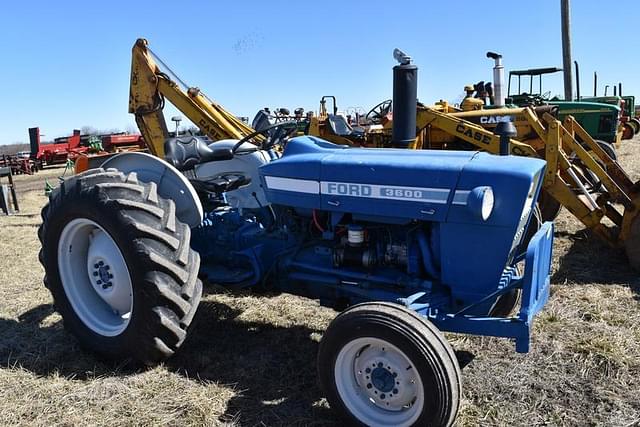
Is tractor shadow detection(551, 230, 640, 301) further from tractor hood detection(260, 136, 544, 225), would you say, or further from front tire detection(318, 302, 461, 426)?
front tire detection(318, 302, 461, 426)

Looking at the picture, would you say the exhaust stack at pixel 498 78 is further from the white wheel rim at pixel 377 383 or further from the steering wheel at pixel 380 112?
the white wheel rim at pixel 377 383

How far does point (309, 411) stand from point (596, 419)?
139 centimetres

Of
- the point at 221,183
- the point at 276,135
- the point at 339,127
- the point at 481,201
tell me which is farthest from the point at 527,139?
the point at 481,201

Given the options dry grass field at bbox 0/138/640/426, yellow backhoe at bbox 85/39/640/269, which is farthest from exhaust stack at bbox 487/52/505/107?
dry grass field at bbox 0/138/640/426

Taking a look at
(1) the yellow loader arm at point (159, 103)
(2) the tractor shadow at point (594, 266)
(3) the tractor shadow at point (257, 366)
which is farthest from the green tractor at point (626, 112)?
(3) the tractor shadow at point (257, 366)

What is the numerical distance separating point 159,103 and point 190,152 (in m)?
3.67

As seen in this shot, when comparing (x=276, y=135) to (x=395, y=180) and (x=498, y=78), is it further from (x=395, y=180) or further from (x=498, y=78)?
(x=498, y=78)

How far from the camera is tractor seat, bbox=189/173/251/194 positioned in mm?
4097

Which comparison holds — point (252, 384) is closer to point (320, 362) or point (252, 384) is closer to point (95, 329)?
point (320, 362)

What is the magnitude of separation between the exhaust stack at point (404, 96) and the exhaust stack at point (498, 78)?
4802mm

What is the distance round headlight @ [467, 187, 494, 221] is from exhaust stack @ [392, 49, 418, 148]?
0.97m

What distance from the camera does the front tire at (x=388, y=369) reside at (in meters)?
2.41

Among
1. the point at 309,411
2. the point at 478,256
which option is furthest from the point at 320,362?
the point at 478,256

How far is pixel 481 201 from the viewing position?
2.58 metres
